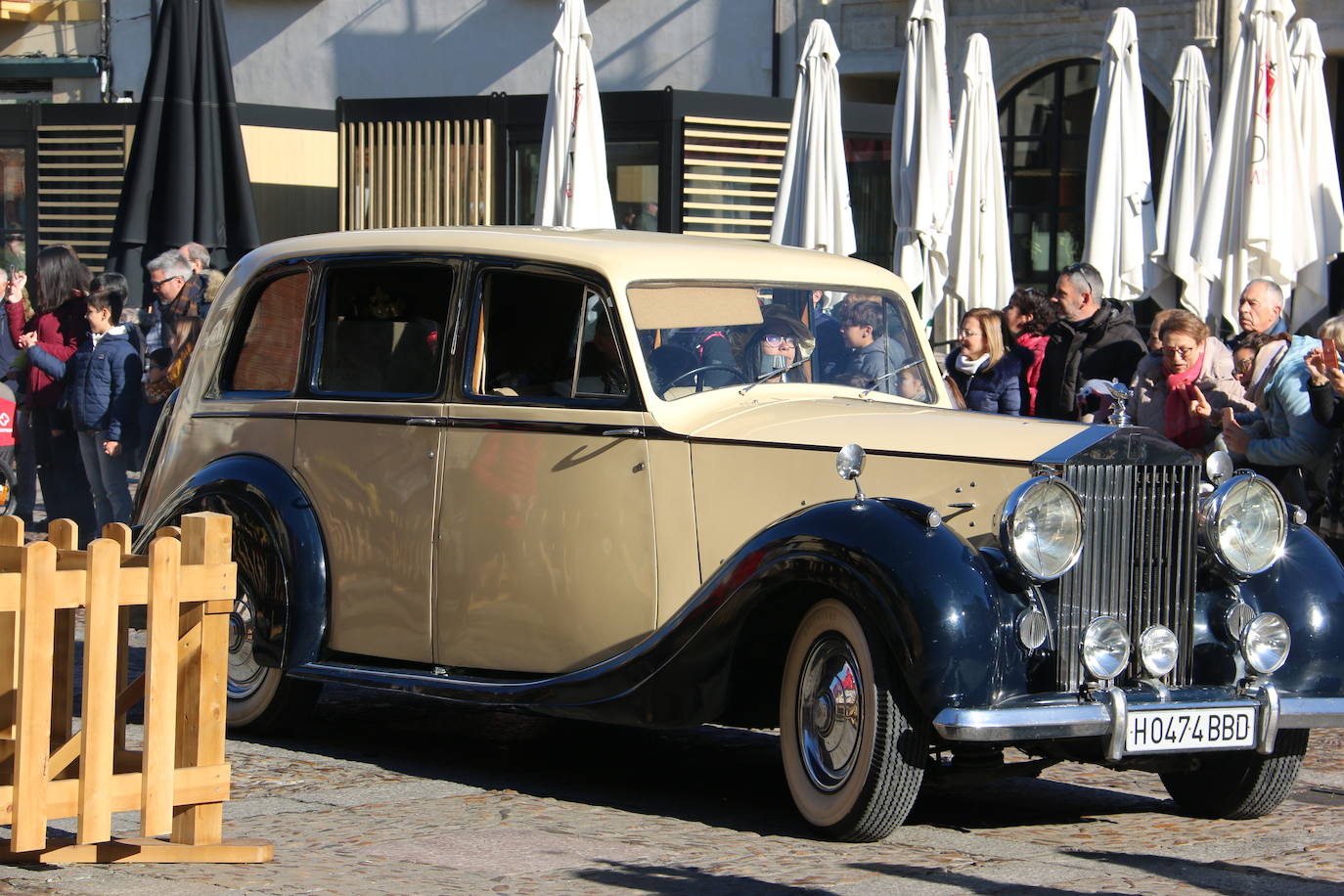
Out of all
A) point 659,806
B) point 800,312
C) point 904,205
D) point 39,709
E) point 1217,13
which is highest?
point 1217,13

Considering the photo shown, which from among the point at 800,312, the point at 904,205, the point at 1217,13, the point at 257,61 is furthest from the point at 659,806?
the point at 257,61

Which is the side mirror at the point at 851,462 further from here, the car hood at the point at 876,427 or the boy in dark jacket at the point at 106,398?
the boy in dark jacket at the point at 106,398

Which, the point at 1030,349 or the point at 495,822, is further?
the point at 1030,349

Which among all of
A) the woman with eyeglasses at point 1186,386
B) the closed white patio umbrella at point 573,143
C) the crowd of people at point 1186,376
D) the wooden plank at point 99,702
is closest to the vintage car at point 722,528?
the crowd of people at point 1186,376

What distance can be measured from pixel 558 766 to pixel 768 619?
47.4 inches

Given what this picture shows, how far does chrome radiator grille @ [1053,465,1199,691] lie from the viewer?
5582mm

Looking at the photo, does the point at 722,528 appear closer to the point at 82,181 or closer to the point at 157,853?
the point at 157,853

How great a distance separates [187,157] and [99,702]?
9868 mm

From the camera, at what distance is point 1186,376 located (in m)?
8.73

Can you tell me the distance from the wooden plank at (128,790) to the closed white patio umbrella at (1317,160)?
770 centimetres

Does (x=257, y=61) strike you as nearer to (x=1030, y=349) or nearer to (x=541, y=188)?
(x=541, y=188)

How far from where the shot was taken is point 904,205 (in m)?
11.8

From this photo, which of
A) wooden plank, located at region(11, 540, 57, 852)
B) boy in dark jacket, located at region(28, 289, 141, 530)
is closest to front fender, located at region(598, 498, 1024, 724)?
wooden plank, located at region(11, 540, 57, 852)

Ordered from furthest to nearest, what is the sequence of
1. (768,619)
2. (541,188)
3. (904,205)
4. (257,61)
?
(257,61) → (541,188) → (904,205) → (768,619)
